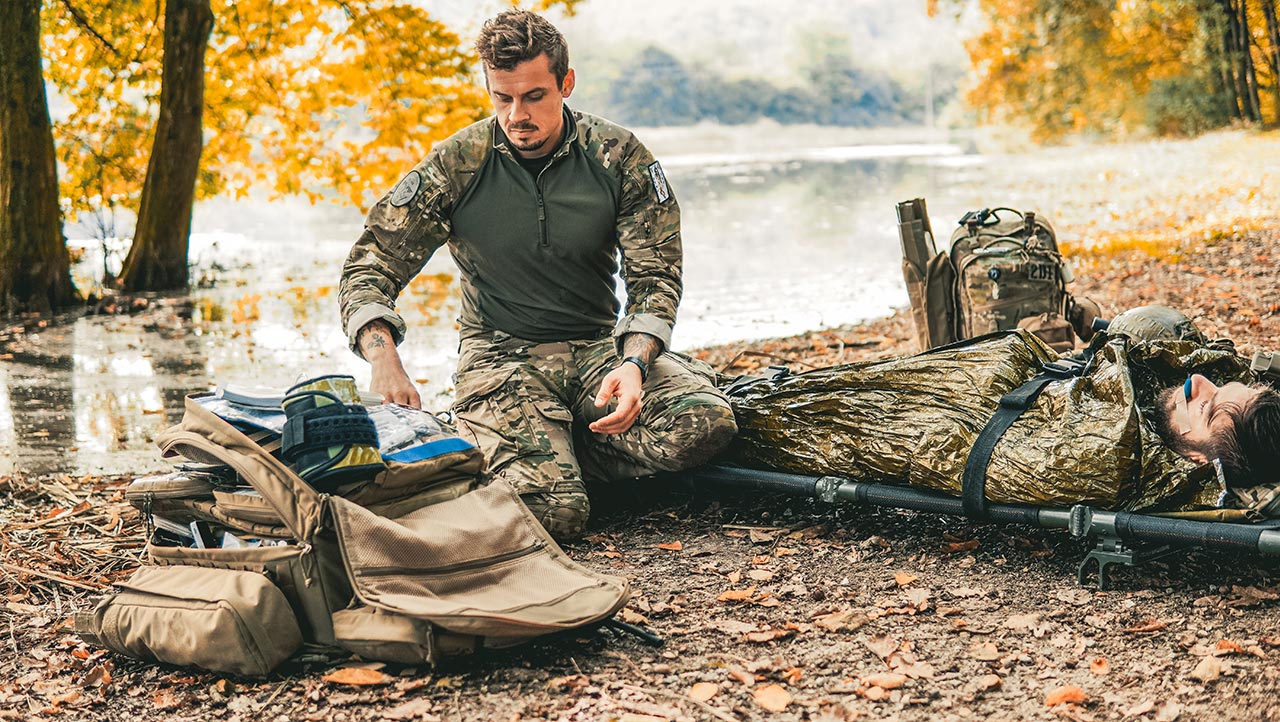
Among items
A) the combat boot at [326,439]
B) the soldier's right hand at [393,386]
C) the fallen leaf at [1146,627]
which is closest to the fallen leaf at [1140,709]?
the fallen leaf at [1146,627]

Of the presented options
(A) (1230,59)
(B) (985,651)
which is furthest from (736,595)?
(A) (1230,59)

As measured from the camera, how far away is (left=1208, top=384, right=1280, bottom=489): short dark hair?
3305 mm

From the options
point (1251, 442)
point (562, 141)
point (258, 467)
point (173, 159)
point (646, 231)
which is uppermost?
point (173, 159)

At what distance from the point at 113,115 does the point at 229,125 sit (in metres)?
1.48

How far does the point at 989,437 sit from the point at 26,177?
10190 millimetres

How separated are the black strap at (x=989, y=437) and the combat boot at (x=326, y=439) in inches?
69.1

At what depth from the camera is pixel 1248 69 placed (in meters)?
26.9

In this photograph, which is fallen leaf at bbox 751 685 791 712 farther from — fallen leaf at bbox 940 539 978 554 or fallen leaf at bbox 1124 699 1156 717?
fallen leaf at bbox 940 539 978 554

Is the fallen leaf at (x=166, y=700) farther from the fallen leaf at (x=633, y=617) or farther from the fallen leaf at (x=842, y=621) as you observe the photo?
the fallen leaf at (x=842, y=621)

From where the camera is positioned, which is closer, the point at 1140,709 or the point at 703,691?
the point at 1140,709

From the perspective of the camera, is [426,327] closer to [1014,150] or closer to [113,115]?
[113,115]

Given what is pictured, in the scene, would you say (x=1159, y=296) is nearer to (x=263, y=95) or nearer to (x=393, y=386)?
(x=393, y=386)

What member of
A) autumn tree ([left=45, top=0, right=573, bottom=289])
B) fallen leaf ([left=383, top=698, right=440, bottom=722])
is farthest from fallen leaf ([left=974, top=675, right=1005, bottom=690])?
autumn tree ([left=45, top=0, right=573, bottom=289])

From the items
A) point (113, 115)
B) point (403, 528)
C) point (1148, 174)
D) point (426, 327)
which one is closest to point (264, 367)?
point (426, 327)
